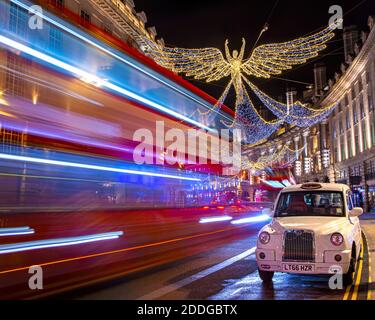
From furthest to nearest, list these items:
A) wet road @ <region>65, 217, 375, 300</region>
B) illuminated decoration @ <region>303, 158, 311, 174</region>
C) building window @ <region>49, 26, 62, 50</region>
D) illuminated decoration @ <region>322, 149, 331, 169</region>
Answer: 1. illuminated decoration @ <region>303, 158, 311, 174</region>
2. illuminated decoration @ <region>322, 149, 331, 169</region>
3. building window @ <region>49, 26, 62, 50</region>
4. wet road @ <region>65, 217, 375, 300</region>

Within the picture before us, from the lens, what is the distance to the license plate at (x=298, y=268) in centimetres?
699

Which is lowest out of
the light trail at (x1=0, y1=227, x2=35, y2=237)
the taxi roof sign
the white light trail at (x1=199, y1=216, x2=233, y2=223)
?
the white light trail at (x1=199, y1=216, x2=233, y2=223)

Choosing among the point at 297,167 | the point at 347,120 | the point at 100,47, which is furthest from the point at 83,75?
the point at 297,167

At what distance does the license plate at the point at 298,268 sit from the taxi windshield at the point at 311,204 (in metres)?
1.42

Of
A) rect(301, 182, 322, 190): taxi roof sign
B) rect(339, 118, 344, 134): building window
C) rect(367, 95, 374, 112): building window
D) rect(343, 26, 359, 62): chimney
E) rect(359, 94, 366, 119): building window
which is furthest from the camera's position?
rect(343, 26, 359, 62): chimney

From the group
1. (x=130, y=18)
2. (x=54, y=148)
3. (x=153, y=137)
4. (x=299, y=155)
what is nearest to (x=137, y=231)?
(x=153, y=137)

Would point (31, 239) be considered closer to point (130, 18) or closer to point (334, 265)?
point (334, 265)

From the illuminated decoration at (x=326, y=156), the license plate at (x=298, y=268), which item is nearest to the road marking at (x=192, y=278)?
the license plate at (x=298, y=268)

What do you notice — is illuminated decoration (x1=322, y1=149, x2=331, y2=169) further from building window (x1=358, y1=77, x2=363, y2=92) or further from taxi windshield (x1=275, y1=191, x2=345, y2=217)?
taxi windshield (x1=275, y1=191, x2=345, y2=217)

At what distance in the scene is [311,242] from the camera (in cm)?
708

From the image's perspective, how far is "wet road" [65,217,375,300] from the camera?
664 centimetres

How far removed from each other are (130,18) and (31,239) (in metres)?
33.9

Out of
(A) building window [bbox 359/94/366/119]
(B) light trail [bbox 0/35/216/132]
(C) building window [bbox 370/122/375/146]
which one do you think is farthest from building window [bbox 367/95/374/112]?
(B) light trail [bbox 0/35/216/132]

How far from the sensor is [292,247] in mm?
7207
